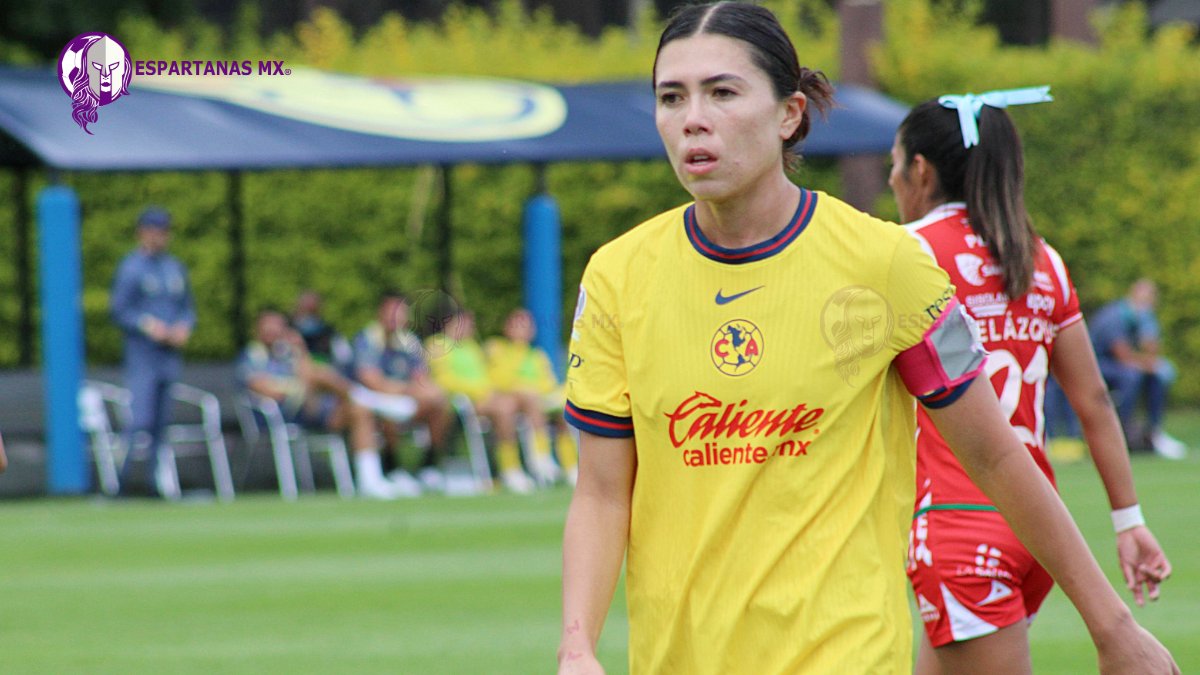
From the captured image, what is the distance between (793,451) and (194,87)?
584 inches

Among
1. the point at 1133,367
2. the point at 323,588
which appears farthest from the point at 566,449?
the point at 323,588

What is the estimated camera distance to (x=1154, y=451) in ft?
63.4

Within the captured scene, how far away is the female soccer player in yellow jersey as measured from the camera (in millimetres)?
3172

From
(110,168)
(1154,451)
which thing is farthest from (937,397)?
(1154,451)

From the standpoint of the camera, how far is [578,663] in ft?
10.4

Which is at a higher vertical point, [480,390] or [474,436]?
[480,390]

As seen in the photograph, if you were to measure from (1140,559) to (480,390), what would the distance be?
12568 millimetres

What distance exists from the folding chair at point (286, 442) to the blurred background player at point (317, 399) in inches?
3.8

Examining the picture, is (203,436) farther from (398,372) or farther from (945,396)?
(945,396)

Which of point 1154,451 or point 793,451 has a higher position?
point 793,451

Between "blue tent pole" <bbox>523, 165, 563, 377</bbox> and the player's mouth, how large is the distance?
48.5 ft

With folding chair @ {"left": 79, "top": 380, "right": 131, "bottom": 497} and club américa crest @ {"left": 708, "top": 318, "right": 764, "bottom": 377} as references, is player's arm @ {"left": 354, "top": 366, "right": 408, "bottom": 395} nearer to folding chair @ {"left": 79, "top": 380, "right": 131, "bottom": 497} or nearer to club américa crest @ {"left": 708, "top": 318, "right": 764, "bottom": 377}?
folding chair @ {"left": 79, "top": 380, "right": 131, "bottom": 497}

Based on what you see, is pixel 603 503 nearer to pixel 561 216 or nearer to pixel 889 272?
pixel 889 272

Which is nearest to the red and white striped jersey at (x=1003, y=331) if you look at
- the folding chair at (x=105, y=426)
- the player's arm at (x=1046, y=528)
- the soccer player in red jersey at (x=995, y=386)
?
the soccer player in red jersey at (x=995, y=386)
